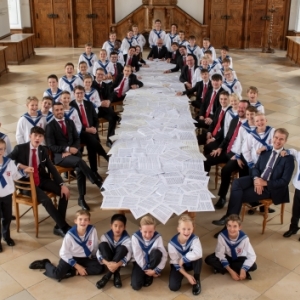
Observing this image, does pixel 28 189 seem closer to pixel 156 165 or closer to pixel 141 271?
pixel 156 165

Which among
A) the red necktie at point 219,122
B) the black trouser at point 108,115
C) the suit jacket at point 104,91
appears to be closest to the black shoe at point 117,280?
the red necktie at point 219,122

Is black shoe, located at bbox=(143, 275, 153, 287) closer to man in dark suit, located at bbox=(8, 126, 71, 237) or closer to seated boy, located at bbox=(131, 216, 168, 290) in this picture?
seated boy, located at bbox=(131, 216, 168, 290)

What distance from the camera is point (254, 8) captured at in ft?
52.2

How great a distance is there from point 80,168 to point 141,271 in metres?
1.72

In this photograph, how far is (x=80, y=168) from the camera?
17.4 ft

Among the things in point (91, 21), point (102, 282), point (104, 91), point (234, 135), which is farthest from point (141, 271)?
point (91, 21)

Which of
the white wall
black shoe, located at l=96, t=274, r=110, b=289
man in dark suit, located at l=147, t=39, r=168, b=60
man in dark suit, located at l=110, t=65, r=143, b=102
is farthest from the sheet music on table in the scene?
the white wall

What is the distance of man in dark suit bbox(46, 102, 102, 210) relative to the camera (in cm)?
530

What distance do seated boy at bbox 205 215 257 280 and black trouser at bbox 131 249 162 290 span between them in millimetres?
536

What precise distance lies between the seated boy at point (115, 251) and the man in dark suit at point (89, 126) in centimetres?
186

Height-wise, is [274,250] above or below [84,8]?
below

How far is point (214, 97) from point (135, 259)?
347 cm

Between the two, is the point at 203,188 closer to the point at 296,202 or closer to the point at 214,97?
the point at 296,202

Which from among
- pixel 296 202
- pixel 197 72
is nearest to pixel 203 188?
pixel 296 202
